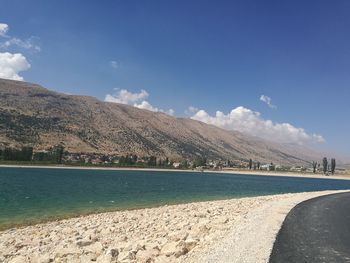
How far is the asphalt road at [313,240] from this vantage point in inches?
544

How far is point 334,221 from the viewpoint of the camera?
23672 mm

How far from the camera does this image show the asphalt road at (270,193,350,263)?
13828mm

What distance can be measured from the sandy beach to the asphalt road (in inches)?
24.0

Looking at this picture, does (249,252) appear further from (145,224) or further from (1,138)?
(1,138)

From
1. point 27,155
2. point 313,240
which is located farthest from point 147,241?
point 27,155

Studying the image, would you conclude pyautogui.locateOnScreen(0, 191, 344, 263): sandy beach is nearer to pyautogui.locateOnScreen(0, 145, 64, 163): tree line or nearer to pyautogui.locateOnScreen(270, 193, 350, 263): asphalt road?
pyautogui.locateOnScreen(270, 193, 350, 263): asphalt road

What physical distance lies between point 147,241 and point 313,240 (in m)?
8.30

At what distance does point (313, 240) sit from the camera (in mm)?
17078

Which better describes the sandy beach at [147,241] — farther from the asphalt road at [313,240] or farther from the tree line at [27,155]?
the tree line at [27,155]

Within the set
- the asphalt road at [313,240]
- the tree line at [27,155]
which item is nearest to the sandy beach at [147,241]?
the asphalt road at [313,240]

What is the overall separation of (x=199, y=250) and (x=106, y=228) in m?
10.2

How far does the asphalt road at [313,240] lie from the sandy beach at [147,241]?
0.61 meters

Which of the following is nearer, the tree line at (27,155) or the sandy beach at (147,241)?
the sandy beach at (147,241)

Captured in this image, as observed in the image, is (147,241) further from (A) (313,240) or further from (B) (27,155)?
(B) (27,155)
